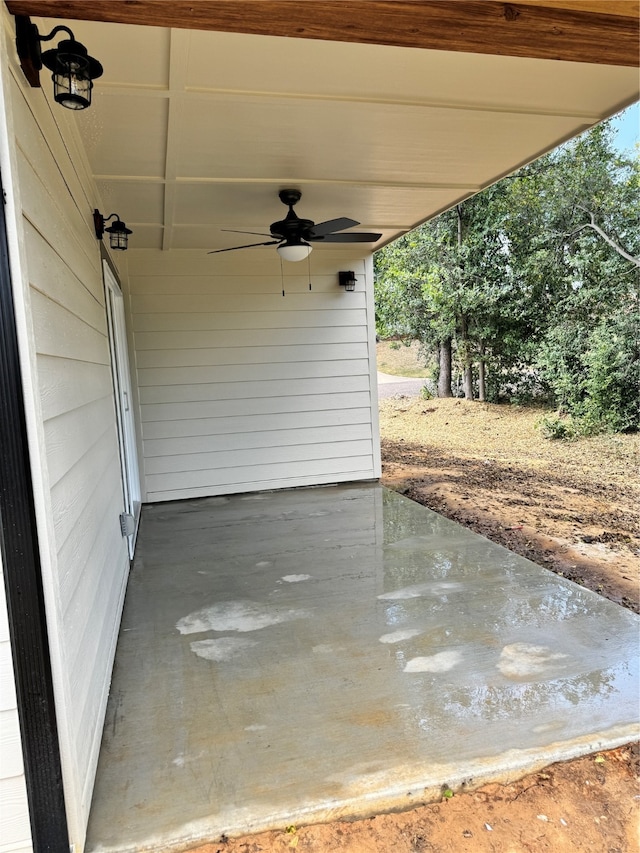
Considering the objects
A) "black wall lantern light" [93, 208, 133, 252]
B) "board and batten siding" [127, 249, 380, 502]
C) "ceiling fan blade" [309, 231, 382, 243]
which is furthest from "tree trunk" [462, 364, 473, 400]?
"black wall lantern light" [93, 208, 133, 252]

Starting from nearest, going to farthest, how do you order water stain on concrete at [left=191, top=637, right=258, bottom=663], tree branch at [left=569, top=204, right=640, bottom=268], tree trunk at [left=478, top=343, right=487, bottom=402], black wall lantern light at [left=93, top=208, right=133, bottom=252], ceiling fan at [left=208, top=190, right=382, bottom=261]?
water stain on concrete at [left=191, top=637, right=258, bottom=663] < black wall lantern light at [left=93, top=208, right=133, bottom=252] < ceiling fan at [left=208, top=190, right=382, bottom=261] < tree branch at [left=569, top=204, right=640, bottom=268] < tree trunk at [left=478, top=343, right=487, bottom=402]

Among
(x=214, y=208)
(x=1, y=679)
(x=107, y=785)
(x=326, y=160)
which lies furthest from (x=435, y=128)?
(x=107, y=785)

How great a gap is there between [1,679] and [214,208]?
3.67m

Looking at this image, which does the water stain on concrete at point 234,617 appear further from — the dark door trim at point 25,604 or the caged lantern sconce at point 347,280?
the caged lantern sconce at point 347,280

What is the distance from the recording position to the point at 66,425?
6.18ft

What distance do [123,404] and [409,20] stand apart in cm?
377

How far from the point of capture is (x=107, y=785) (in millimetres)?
1754

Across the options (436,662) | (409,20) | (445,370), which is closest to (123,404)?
(436,662)

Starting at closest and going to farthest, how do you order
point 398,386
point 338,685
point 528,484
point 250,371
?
point 338,685, point 250,371, point 528,484, point 398,386

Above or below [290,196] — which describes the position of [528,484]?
below

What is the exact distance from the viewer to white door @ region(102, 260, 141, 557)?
12.9ft

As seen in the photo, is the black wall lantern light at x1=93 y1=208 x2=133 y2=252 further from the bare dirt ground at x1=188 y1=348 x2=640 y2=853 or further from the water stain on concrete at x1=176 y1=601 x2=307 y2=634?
the bare dirt ground at x1=188 y1=348 x2=640 y2=853

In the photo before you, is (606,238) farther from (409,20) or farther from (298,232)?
(409,20)

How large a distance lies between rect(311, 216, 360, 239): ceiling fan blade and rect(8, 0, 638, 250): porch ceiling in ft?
1.02
